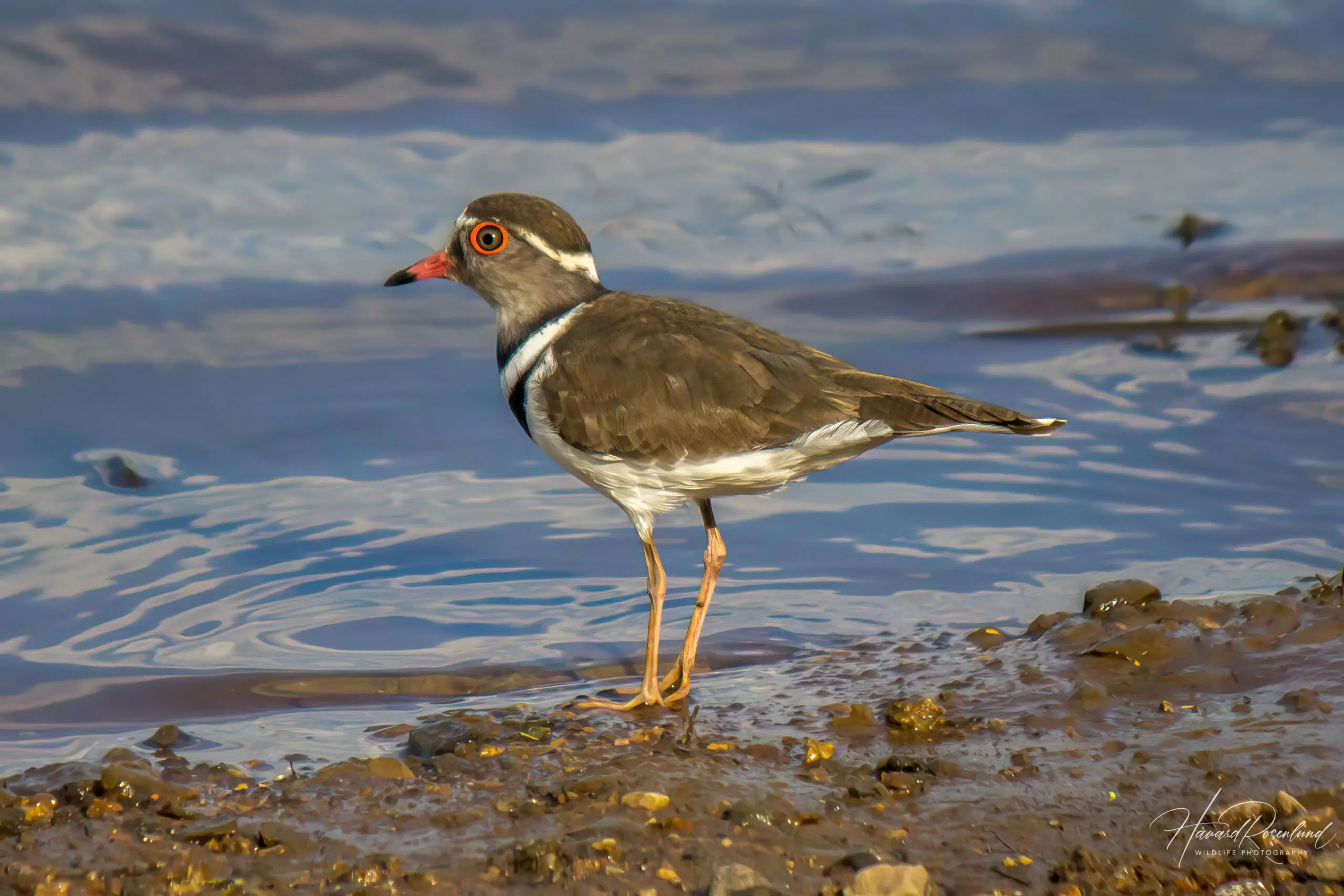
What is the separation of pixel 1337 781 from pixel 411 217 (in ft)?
27.2

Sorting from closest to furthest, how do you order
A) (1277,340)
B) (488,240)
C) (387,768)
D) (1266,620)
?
(387,768) < (1266,620) < (488,240) < (1277,340)

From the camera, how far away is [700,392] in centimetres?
507

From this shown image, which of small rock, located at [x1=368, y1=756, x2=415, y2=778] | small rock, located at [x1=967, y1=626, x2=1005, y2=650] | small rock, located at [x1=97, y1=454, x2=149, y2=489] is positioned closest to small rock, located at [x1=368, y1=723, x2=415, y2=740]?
small rock, located at [x1=368, y1=756, x2=415, y2=778]

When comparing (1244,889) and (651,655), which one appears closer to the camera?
(1244,889)

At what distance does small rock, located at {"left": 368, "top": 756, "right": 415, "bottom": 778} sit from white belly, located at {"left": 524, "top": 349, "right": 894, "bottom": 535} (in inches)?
58.6

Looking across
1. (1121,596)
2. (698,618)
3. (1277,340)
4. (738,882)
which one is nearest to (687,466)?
(698,618)

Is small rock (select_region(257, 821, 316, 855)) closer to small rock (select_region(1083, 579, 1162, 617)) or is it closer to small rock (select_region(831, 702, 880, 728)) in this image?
small rock (select_region(831, 702, 880, 728))

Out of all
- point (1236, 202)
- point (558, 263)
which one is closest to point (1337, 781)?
point (558, 263)

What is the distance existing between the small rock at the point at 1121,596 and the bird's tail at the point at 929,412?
987 millimetres

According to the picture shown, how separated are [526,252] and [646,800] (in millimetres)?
2847

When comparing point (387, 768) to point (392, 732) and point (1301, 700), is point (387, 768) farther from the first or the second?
point (1301, 700)

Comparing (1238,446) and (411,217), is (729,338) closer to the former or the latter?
(1238,446)

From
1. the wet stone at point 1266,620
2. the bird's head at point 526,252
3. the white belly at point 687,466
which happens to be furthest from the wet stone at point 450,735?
the wet stone at point 1266,620

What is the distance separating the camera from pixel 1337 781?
3.84 m
